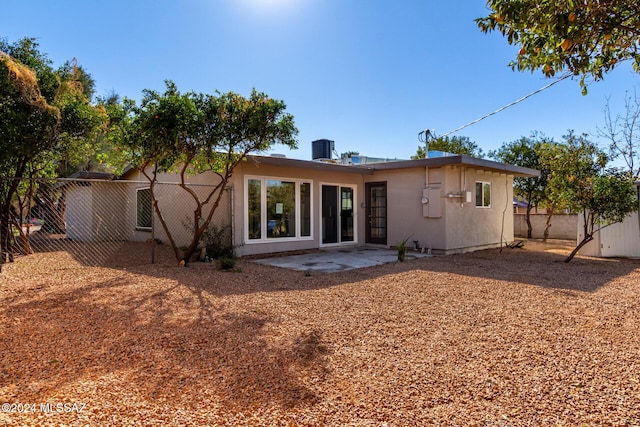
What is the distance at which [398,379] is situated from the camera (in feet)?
9.25

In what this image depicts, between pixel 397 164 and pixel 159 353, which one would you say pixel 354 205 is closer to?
pixel 397 164

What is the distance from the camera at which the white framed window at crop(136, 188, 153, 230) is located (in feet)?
39.2

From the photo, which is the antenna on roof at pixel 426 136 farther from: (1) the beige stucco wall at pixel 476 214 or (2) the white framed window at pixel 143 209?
(2) the white framed window at pixel 143 209

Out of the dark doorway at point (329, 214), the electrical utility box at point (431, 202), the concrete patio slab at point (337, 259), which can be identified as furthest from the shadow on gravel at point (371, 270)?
the dark doorway at point (329, 214)

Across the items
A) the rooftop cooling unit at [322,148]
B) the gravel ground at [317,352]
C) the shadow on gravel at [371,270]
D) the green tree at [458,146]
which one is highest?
the green tree at [458,146]

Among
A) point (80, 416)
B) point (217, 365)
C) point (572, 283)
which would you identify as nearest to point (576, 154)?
point (572, 283)

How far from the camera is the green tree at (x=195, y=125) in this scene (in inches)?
249

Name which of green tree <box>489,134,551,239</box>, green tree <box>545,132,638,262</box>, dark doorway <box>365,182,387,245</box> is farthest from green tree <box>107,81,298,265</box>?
green tree <box>489,134,551,239</box>

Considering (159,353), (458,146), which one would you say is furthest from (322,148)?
(159,353)

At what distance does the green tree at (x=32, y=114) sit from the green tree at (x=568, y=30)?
6.55 m

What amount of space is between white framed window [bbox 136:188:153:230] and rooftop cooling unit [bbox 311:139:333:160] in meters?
5.78

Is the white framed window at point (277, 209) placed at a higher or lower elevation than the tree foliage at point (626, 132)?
lower

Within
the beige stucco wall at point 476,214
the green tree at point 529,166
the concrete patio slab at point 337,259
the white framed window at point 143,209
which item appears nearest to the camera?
the concrete patio slab at point 337,259

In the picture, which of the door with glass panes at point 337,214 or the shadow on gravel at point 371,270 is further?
the door with glass panes at point 337,214
